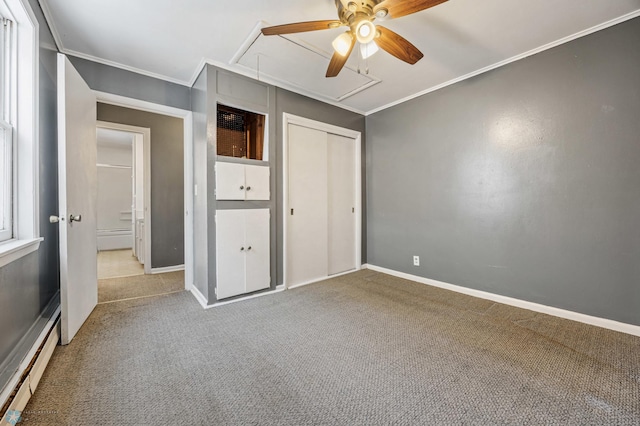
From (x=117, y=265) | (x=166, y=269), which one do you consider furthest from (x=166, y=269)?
(x=117, y=265)

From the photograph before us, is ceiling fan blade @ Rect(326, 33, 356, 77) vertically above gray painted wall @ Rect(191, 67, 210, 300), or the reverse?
ceiling fan blade @ Rect(326, 33, 356, 77)

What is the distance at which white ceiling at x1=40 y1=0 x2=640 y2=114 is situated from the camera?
1.86 m

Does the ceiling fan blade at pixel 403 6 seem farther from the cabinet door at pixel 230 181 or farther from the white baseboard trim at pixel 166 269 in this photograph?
the white baseboard trim at pixel 166 269

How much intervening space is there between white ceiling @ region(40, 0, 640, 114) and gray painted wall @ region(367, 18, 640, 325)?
280mm

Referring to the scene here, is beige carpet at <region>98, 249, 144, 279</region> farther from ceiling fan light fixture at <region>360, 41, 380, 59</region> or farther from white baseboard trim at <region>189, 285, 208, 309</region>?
ceiling fan light fixture at <region>360, 41, 380, 59</region>

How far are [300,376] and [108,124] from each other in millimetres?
3887

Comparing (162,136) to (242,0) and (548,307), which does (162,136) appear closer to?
(242,0)

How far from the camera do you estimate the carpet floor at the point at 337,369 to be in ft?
4.17

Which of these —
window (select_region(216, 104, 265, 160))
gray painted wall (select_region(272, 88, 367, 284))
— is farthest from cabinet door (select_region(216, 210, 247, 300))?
window (select_region(216, 104, 265, 160))

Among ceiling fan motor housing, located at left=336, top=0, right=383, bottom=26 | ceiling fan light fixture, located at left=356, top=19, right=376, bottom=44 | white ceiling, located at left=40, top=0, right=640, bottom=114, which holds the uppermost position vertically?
white ceiling, located at left=40, top=0, right=640, bottom=114

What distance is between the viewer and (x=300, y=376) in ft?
5.07

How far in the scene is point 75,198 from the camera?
2.01 meters

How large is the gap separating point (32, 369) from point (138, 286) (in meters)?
1.91

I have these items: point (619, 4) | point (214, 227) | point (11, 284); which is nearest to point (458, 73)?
point (619, 4)
